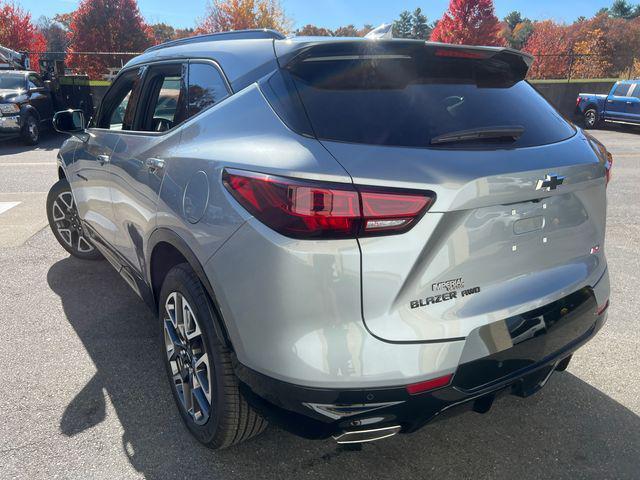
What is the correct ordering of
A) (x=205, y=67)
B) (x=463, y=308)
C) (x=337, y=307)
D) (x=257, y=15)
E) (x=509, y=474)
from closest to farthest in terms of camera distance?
(x=337, y=307), (x=463, y=308), (x=509, y=474), (x=205, y=67), (x=257, y=15)

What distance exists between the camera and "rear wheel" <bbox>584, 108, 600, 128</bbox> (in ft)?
59.0

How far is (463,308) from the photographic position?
1.90 metres

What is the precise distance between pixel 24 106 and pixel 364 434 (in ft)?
45.4

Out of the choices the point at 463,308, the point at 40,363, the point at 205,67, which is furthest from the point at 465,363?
the point at 40,363

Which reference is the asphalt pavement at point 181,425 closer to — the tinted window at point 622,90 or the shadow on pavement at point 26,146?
the shadow on pavement at point 26,146

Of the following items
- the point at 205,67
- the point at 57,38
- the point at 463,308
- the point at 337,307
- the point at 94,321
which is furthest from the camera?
the point at 57,38

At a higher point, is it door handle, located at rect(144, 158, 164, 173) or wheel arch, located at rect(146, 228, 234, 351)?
door handle, located at rect(144, 158, 164, 173)

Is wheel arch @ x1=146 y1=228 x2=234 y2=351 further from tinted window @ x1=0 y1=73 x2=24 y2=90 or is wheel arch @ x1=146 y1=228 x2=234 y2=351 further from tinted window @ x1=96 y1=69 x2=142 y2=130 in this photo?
tinted window @ x1=0 y1=73 x2=24 y2=90

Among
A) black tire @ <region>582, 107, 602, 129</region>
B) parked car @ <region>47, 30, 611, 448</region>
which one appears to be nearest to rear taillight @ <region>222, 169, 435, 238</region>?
parked car @ <region>47, 30, 611, 448</region>

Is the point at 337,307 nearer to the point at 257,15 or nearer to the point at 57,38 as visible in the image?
the point at 257,15

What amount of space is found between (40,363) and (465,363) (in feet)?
8.61

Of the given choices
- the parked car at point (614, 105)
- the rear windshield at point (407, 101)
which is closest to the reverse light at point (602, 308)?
the rear windshield at point (407, 101)

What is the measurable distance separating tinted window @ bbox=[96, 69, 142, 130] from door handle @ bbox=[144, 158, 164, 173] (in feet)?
2.27

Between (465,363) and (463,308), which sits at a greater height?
(463,308)
